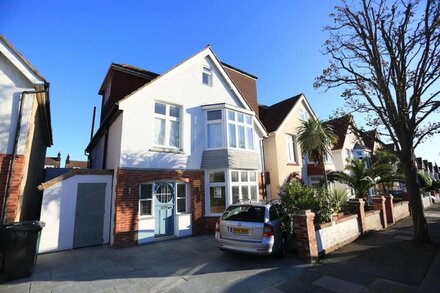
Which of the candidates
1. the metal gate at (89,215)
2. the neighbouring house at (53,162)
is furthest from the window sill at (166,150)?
the neighbouring house at (53,162)

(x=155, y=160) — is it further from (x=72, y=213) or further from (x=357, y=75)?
(x=357, y=75)

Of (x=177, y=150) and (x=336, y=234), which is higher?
(x=177, y=150)

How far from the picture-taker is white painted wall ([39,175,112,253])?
26.6ft

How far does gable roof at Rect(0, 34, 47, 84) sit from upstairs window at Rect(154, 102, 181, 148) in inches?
173

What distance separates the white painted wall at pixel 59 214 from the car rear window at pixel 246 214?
5.78 m

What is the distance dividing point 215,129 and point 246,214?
6.09 metres

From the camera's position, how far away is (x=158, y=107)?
11.0 metres

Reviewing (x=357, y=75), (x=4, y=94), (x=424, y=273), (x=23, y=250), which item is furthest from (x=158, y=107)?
(x=424, y=273)

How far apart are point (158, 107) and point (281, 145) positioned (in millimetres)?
9423

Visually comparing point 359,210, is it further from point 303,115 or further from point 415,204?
point 303,115

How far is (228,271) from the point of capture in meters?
6.07

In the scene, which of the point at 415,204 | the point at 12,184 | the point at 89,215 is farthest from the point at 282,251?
the point at 12,184

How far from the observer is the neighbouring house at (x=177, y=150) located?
31.0 ft

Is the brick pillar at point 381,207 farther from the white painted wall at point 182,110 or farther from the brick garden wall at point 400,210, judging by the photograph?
the white painted wall at point 182,110
